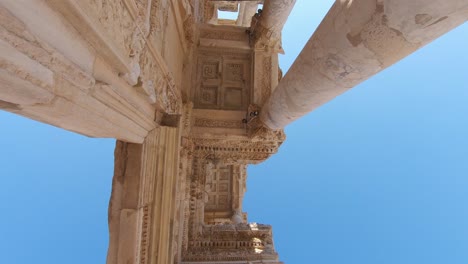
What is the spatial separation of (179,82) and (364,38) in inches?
157

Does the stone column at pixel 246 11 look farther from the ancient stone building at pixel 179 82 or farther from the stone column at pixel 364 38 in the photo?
the stone column at pixel 364 38

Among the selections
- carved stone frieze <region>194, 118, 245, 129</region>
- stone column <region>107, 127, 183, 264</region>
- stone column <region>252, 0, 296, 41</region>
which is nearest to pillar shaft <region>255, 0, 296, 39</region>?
stone column <region>252, 0, 296, 41</region>

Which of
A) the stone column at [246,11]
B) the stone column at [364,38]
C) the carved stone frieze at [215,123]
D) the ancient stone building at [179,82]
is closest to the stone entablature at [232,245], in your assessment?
the ancient stone building at [179,82]

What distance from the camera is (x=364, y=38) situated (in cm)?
169

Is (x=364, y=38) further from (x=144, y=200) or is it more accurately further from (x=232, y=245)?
(x=232, y=245)

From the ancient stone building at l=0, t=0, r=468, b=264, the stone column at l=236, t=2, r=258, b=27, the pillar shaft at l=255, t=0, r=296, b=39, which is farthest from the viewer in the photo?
the stone column at l=236, t=2, r=258, b=27

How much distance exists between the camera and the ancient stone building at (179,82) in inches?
50.6

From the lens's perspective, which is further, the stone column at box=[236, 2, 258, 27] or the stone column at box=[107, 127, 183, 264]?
the stone column at box=[236, 2, 258, 27]

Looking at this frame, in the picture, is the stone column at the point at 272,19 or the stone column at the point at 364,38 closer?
the stone column at the point at 364,38

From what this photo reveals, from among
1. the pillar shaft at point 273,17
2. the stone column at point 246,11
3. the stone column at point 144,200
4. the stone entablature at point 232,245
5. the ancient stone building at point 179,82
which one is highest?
the stone column at point 246,11

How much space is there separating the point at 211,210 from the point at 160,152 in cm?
613

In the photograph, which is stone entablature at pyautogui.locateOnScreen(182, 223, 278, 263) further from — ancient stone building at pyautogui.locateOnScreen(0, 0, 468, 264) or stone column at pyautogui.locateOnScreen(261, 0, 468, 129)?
stone column at pyautogui.locateOnScreen(261, 0, 468, 129)

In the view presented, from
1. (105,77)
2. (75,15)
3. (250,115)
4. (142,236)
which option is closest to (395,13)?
(75,15)

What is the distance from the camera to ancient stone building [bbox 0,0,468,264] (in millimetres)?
1286
